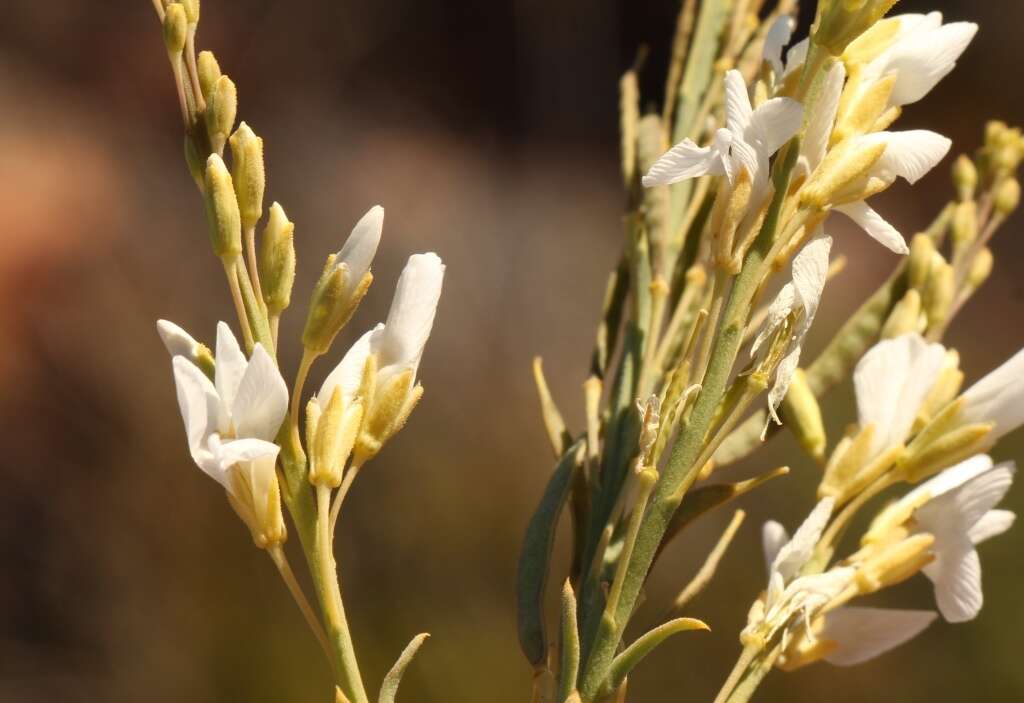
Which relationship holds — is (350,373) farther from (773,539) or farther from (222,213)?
(773,539)

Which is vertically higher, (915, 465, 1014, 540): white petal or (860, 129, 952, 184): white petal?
(860, 129, 952, 184): white petal

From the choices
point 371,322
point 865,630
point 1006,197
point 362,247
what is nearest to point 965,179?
point 1006,197

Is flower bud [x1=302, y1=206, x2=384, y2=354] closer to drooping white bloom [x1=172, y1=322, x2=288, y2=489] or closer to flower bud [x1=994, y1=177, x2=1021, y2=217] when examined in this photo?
drooping white bloom [x1=172, y1=322, x2=288, y2=489]

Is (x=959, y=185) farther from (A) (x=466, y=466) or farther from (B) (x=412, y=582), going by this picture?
(A) (x=466, y=466)

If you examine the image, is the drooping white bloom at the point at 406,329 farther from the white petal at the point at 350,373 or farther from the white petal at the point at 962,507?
the white petal at the point at 962,507

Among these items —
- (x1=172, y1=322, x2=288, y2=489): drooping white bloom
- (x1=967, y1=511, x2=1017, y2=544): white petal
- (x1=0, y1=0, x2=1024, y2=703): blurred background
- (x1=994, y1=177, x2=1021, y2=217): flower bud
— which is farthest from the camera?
(x1=0, y1=0, x2=1024, y2=703): blurred background

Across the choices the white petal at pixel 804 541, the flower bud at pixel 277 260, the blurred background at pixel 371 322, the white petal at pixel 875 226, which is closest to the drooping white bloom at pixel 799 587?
the white petal at pixel 804 541

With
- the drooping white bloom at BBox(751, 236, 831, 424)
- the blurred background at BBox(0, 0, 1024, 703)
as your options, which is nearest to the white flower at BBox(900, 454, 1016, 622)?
the drooping white bloom at BBox(751, 236, 831, 424)
